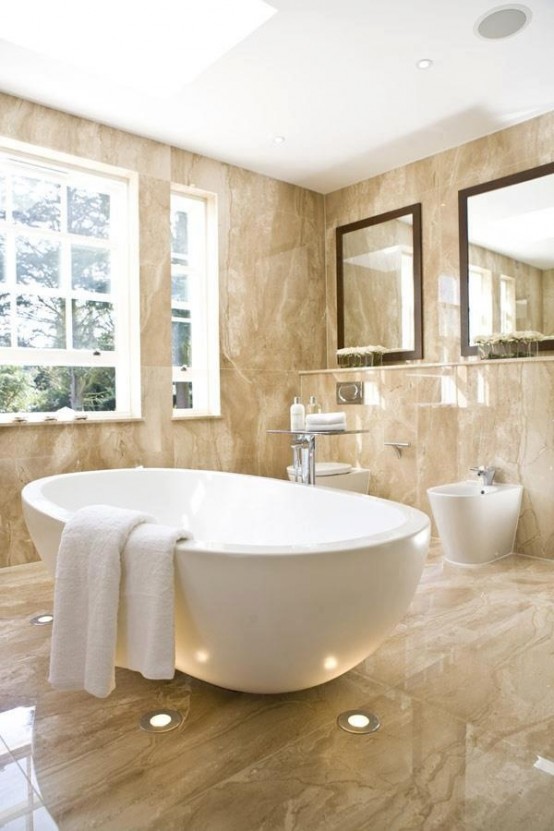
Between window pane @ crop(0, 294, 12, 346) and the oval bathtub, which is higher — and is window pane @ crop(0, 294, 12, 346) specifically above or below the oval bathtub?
Answer: above

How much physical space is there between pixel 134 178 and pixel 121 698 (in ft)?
9.57

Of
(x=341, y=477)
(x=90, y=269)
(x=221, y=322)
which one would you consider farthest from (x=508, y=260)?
(x=90, y=269)

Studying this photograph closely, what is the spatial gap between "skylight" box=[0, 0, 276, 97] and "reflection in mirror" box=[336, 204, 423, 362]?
67.7 inches

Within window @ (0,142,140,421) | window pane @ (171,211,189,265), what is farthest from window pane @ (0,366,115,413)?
window pane @ (171,211,189,265)

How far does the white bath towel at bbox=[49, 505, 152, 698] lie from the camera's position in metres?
1.50

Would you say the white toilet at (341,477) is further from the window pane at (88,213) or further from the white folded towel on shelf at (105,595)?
the white folded towel on shelf at (105,595)

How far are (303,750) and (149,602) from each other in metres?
0.53

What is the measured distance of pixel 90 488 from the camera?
291 centimetres

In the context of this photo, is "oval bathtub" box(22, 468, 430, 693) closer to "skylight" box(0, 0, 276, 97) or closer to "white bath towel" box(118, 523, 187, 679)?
"white bath towel" box(118, 523, 187, 679)

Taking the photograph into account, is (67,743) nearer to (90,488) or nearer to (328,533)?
(328,533)

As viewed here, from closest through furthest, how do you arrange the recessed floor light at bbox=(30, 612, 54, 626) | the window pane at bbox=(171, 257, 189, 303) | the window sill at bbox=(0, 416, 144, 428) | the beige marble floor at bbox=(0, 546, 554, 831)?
1. the beige marble floor at bbox=(0, 546, 554, 831)
2. the recessed floor light at bbox=(30, 612, 54, 626)
3. the window sill at bbox=(0, 416, 144, 428)
4. the window pane at bbox=(171, 257, 189, 303)

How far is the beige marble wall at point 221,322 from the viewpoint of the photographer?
3172 millimetres

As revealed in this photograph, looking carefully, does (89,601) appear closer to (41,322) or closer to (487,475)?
(41,322)

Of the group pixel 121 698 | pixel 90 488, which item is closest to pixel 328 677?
pixel 121 698
